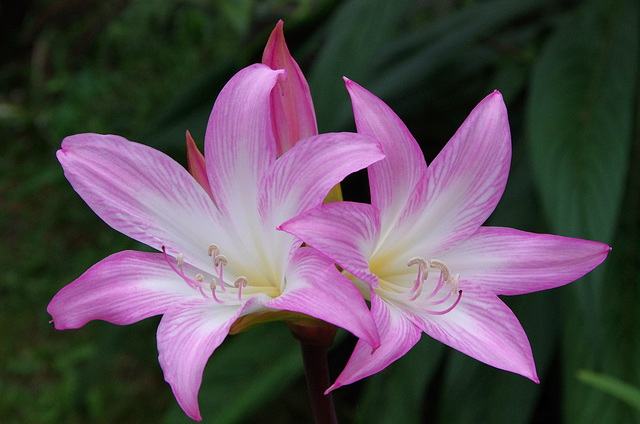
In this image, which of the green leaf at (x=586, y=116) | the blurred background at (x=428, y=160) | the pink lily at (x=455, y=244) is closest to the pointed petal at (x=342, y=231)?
the pink lily at (x=455, y=244)

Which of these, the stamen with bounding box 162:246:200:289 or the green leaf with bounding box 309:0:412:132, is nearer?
the stamen with bounding box 162:246:200:289

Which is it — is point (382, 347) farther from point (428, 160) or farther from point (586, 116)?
point (428, 160)

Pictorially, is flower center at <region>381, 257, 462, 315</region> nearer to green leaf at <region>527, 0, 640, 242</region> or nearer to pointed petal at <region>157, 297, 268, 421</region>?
pointed petal at <region>157, 297, 268, 421</region>

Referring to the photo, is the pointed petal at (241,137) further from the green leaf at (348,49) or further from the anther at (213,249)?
the green leaf at (348,49)

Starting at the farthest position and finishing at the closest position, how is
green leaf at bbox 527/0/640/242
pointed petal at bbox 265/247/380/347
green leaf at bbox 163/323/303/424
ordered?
green leaf at bbox 163/323/303/424
green leaf at bbox 527/0/640/242
pointed petal at bbox 265/247/380/347

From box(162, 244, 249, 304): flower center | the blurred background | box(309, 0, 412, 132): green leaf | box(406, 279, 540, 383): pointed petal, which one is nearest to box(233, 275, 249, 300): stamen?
box(162, 244, 249, 304): flower center

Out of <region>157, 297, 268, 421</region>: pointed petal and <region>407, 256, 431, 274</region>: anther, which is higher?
<region>407, 256, 431, 274</region>: anther

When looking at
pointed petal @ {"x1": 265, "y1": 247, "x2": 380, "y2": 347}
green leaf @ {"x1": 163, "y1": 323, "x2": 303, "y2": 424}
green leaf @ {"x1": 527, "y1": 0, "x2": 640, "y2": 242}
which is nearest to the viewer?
pointed petal @ {"x1": 265, "y1": 247, "x2": 380, "y2": 347}
